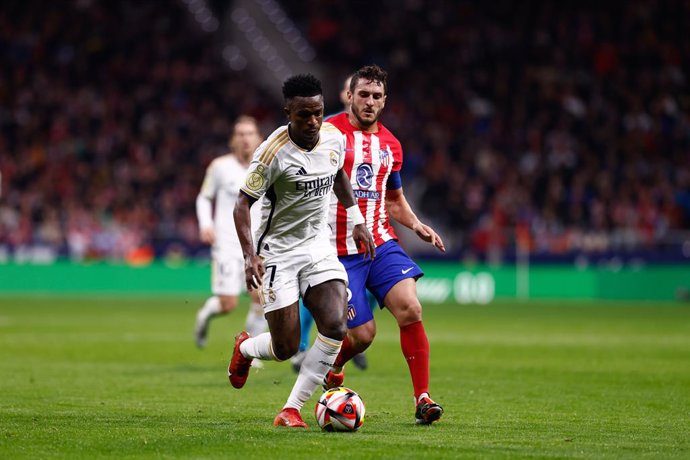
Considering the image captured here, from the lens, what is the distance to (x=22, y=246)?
28.6 metres

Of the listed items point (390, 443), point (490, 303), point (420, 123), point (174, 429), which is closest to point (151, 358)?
point (174, 429)

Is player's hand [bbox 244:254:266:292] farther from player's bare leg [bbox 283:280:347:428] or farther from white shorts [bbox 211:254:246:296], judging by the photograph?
white shorts [bbox 211:254:246:296]

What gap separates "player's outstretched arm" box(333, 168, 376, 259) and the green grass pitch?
49.2 inches

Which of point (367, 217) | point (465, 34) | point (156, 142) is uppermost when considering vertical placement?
point (465, 34)

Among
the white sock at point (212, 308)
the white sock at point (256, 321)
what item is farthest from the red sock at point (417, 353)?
the white sock at point (212, 308)

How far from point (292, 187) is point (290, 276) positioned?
61 centimetres

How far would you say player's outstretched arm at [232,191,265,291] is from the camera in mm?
7258

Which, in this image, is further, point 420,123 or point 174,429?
point 420,123

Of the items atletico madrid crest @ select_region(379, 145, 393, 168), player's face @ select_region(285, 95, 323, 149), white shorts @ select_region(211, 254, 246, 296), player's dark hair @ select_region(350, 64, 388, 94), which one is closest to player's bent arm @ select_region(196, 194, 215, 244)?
white shorts @ select_region(211, 254, 246, 296)

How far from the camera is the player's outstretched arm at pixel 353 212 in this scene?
25.6 ft

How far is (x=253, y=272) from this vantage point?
726cm

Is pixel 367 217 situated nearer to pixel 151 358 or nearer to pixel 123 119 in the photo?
pixel 151 358

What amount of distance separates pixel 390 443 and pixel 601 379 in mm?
5128

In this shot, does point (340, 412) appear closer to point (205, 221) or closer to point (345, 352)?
point (345, 352)
